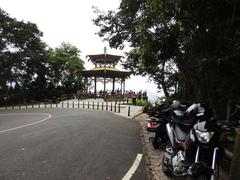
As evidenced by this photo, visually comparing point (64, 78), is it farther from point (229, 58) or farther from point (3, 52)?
point (229, 58)

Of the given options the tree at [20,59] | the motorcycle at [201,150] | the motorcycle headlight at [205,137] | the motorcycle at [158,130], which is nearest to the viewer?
the motorcycle at [201,150]

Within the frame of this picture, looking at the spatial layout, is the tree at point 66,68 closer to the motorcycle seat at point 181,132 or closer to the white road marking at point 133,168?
the white road marking at point 133,168

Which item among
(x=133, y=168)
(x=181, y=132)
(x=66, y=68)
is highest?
(x=66, y=68)

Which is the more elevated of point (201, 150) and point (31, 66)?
point (31, 66)

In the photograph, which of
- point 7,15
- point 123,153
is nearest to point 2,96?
point 7,15

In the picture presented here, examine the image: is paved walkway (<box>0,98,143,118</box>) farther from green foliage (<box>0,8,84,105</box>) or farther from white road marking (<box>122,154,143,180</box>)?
white road marking (<box>122,154,143,180</box>)

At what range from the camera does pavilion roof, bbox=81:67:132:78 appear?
5056cm

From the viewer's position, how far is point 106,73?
5128 cm

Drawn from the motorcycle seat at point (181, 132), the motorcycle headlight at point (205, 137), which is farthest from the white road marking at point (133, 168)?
the motorcycle headlight at point (205, 137)

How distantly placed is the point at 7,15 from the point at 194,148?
154 feet

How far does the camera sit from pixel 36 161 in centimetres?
827

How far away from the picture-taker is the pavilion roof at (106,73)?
50.6 m

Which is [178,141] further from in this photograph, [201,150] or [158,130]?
[158,130]

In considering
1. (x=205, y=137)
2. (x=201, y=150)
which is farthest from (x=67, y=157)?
(x=205, y=137)
